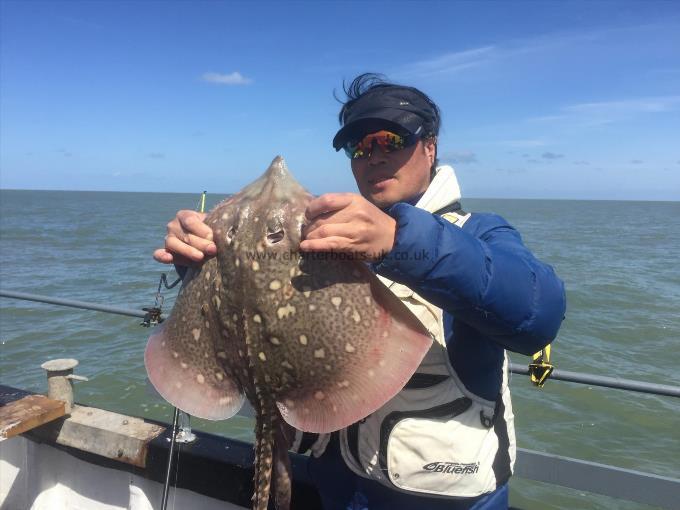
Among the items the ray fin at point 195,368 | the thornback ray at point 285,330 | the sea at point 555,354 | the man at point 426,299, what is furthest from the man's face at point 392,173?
the sea at point 555,354

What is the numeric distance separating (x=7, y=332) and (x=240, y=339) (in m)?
15.8

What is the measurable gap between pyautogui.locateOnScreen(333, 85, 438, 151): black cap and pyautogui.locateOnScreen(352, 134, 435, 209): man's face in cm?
11

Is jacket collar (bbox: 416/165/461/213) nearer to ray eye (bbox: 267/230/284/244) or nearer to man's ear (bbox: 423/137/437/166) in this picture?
man's ear (bbox: 423/137/437/166)

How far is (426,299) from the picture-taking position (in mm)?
1816

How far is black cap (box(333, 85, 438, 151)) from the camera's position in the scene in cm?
264

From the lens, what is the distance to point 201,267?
2166 mm

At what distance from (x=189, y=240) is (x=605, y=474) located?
3029 millimetres

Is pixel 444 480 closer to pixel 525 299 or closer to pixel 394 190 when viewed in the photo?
pixel 525 299

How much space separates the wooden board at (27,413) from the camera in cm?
361

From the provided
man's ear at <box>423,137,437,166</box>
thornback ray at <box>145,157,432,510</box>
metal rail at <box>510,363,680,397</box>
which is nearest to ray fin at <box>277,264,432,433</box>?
thornback ray at <box>145,157,432,510</box>

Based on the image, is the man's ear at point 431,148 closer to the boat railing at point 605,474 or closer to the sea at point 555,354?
the boat railing at point 605,474

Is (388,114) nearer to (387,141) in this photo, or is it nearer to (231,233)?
(387,141)

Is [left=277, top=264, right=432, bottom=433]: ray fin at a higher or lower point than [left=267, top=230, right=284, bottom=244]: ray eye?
lower

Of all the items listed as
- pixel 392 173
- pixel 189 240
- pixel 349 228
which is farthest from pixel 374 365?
pixel 392 173
